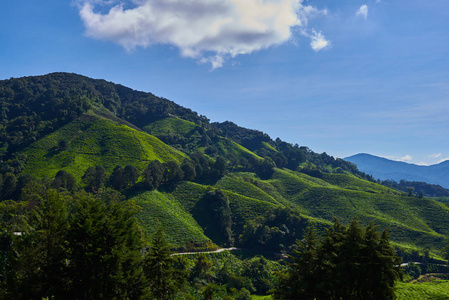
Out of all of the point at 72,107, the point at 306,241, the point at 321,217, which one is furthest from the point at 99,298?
the point at 72,107

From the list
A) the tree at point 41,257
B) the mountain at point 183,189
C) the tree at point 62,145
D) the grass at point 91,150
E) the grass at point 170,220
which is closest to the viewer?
the tree at point 41,257

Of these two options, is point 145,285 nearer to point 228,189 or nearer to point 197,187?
point 197,187

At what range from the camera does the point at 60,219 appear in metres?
24.5

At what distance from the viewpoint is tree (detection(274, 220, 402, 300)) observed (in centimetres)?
2112

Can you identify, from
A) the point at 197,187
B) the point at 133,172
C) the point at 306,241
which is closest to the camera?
the point at 306,241

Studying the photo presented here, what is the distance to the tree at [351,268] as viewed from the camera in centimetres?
2112

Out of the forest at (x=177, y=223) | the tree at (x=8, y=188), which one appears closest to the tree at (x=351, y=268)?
the forest at (x=177, y=223)

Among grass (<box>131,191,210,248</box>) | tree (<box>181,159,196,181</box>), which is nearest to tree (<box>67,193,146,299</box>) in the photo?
grass (<box>131,191,210,248</box>)

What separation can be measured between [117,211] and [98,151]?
324 ft

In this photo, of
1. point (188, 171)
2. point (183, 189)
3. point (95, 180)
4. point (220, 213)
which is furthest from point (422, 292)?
point (95, 180)

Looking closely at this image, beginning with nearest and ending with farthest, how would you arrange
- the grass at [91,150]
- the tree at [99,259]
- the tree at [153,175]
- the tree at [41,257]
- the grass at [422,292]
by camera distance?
the tree at [41,257] < the tree at [99,259] < the grass at [422,292] < the tree at [153,175] < the grass at [91,150]

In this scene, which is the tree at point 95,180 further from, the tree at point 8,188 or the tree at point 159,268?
the tree at point 159,268

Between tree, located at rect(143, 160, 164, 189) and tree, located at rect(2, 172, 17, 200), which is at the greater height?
tree, located at rect(143, 160, 164, 189)

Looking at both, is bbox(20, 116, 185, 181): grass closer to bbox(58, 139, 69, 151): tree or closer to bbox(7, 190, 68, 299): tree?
bbox(58, 139, 69, 151): tree
